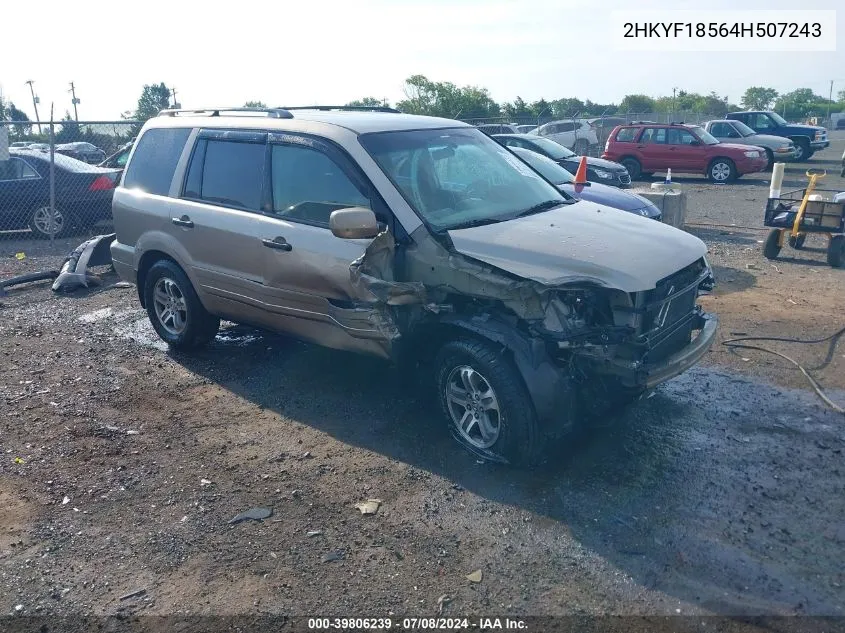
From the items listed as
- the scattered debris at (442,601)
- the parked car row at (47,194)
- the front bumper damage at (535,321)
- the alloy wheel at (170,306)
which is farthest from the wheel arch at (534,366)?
the parked car row at (47,194)

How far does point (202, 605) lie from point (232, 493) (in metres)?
1.01

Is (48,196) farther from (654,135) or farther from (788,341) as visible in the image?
(654,135)

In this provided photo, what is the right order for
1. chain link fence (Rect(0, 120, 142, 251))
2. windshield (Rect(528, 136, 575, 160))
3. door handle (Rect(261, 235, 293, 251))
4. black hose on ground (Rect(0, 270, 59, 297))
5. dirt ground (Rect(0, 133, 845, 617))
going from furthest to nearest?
windshield (Rect(528, 136, 575, 160)) < chain link fence (Rect(0, 120, 142, 251)) < black hose on ground (Rect(0, 270, 59, 297)) < door handle (Rect(261, 235, 293, 251)) < dirt ground (Rect(0, 133, 845, 617))

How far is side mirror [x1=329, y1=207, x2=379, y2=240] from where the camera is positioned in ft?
14.9

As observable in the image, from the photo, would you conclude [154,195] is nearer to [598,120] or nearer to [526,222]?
[526,222]

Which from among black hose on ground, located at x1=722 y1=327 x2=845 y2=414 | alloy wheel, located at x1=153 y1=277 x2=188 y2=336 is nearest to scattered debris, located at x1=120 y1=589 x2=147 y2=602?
alloy wheel, located at x1=153 y1=277 x2=188 y2=336

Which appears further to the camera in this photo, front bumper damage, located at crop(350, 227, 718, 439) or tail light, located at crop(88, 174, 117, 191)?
tail light, located at crop(88, 174, 117, 191)

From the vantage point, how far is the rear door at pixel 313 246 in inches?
193

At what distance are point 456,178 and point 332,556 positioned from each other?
274 cm

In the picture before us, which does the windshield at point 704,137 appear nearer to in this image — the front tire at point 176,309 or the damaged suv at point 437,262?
the damaged suv at point 437,262

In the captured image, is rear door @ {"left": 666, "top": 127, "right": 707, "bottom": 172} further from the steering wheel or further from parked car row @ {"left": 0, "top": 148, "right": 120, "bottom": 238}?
the steering wheel

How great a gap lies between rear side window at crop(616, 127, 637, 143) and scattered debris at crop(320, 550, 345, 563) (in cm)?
2029

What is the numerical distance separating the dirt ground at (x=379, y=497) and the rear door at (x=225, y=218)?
0.75m

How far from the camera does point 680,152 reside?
69.2ft
